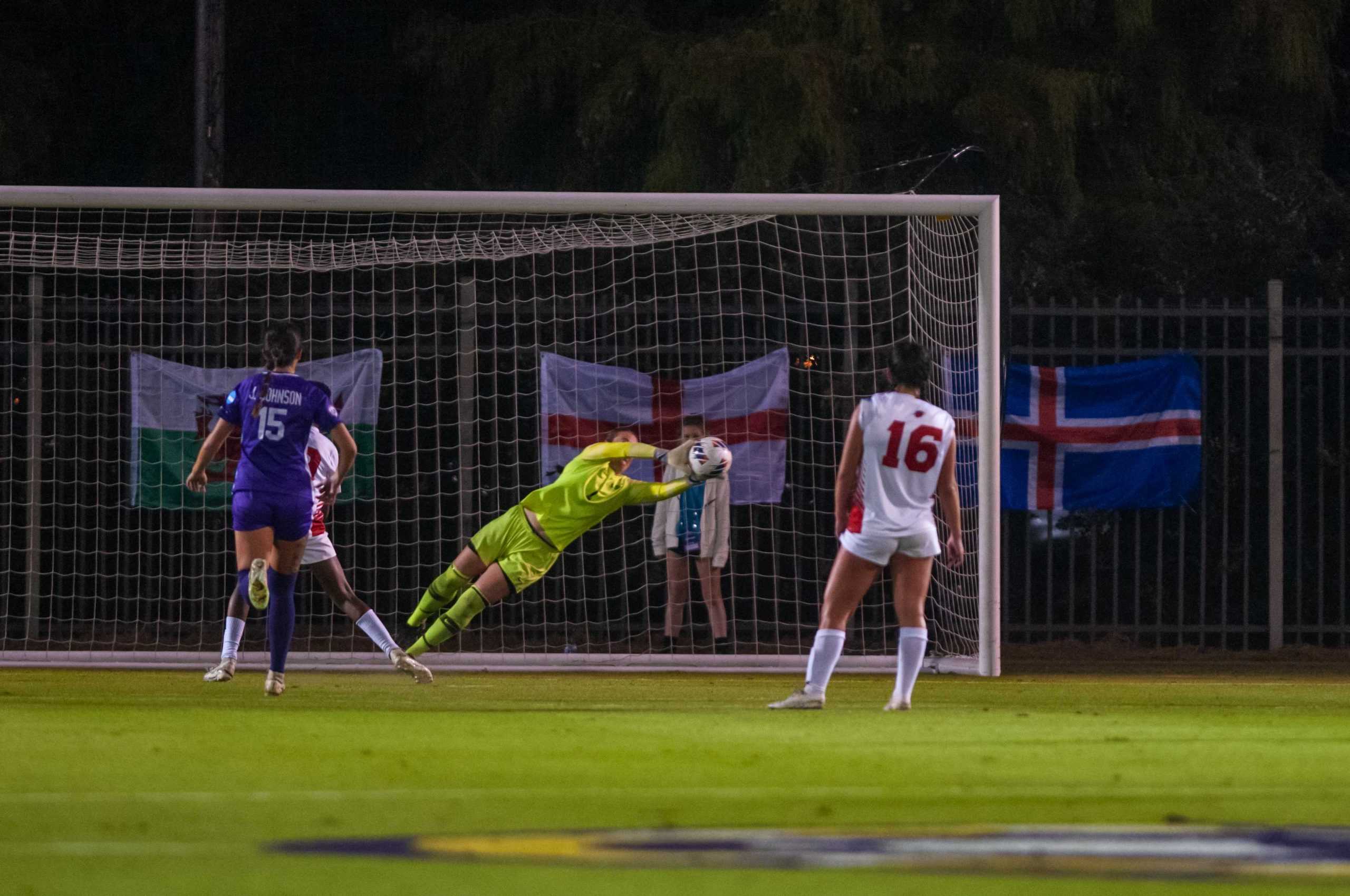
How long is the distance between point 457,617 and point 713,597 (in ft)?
8.89

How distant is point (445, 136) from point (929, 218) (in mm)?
7154

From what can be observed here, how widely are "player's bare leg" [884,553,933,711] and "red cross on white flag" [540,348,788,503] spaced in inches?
167

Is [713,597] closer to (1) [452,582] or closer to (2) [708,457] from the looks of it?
(1) [452,582]

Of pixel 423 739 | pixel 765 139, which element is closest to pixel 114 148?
pixel 765 139

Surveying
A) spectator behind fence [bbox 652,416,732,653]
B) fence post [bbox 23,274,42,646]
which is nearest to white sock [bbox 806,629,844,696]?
spectator behind fence [bbox 652,416,732,653]

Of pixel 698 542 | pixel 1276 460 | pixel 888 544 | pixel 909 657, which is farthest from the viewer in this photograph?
pixel 1276 460

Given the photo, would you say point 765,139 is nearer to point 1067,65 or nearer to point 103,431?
point 1067,65

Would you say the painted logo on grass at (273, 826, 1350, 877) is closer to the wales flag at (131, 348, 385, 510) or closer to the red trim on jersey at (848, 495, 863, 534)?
the red trim on jersey at (848, 495, 863, 534)

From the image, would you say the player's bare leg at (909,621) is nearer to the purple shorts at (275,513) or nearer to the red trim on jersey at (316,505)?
the purple shorts at (275,513)

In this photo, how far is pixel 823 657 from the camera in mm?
10023

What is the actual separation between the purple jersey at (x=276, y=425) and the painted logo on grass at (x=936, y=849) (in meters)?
5.70

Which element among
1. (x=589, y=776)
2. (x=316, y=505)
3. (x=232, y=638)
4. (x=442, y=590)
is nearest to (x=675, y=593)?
(x=442, y=590)

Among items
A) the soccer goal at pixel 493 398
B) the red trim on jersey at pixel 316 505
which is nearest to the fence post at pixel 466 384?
the soccer goal at pixel 493 398

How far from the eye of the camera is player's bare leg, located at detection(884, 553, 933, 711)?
10.0m
